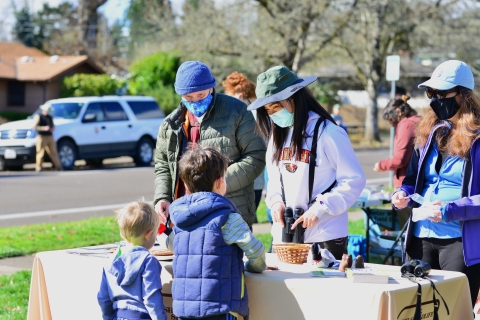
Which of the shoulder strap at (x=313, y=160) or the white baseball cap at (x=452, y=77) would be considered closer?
the white baseball cap at (x=452, y=77)

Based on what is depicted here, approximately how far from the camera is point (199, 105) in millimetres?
5121

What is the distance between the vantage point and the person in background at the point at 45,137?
20.1m

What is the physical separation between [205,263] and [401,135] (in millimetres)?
4646

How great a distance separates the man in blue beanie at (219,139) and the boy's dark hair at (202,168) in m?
1.11

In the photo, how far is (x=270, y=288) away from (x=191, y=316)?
0.48 metres

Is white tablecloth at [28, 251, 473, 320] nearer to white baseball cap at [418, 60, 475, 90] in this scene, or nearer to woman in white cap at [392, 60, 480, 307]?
woman in white cap at [392, 60, 480, 307]

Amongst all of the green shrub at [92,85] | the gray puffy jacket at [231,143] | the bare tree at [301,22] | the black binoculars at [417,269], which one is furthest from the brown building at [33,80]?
the black binoculars at [417,269]

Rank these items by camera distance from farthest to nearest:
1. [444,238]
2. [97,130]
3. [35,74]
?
[35,74] → [97,130] → [444,238]

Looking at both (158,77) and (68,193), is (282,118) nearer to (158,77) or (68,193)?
(68,193)

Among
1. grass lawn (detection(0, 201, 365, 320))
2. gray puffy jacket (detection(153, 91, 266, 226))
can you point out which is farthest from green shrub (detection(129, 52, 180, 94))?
gray puffy jacket (detection(153, 91, 266, 226))

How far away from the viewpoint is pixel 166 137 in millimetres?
5375

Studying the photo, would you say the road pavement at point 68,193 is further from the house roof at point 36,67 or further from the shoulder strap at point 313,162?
the house roof at point 36,67

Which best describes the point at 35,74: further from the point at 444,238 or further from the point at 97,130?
the point at 444,238

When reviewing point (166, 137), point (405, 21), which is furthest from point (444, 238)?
point (405, 21)
